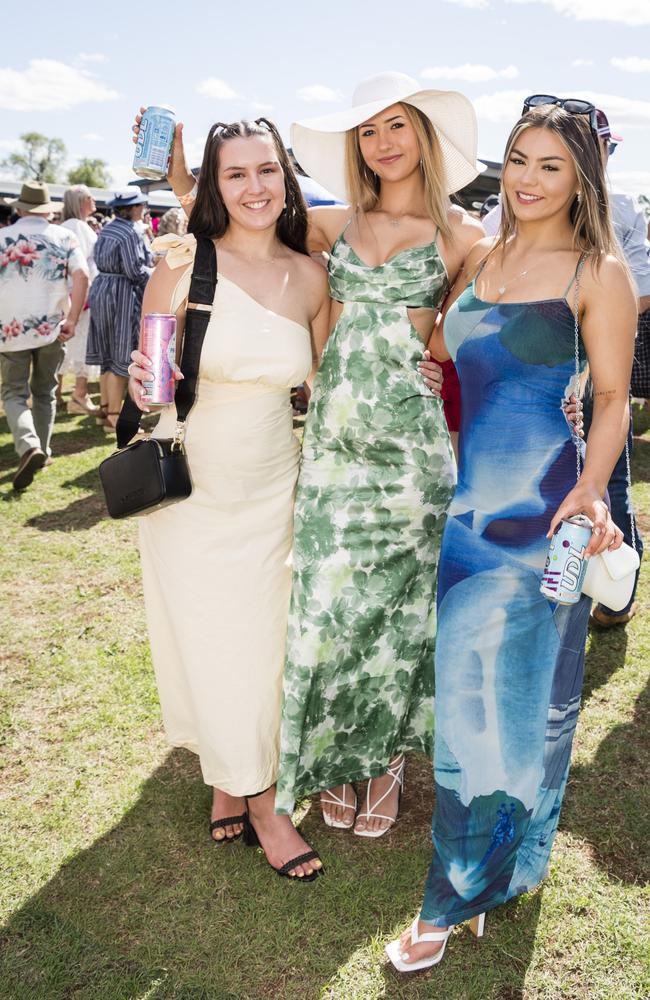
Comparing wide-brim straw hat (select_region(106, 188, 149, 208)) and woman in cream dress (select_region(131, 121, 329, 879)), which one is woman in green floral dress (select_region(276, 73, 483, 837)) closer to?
woman in cream dress (select_region(131, 121, 329, 879))

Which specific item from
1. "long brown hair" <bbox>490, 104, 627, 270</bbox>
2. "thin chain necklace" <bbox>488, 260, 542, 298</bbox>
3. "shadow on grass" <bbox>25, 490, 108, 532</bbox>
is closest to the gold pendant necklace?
"thin chain necklace" <bbox>488, 260, 542, 298</bbox>

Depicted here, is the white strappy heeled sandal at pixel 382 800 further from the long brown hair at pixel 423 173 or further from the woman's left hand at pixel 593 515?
the long brown hair at pixel 423 173

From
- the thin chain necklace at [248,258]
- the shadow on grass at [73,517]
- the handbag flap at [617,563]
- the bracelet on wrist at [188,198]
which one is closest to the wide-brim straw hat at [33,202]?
the shadow on grass at [73,517]

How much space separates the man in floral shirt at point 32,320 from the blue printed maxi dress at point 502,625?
462 centimetres

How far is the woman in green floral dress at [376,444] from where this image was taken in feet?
7.80

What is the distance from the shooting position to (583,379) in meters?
1.97

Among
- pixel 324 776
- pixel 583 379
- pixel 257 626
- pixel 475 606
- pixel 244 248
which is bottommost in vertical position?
pixel 324 776

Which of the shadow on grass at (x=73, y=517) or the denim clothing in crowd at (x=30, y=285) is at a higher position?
the denim clothing in crowd at (x=30, y=285)

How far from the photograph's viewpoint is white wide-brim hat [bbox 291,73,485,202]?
7.64 feet

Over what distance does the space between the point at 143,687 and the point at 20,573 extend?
1.59m

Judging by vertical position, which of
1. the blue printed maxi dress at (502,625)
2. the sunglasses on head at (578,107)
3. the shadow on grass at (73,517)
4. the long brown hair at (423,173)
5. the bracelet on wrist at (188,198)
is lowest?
the shadow on grass at (73,517)

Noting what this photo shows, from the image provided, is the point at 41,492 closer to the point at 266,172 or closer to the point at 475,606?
the point at 266,172

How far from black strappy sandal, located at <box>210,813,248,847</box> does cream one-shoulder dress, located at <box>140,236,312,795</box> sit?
19 cm

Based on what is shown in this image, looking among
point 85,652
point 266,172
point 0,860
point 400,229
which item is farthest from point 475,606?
point 85,652
